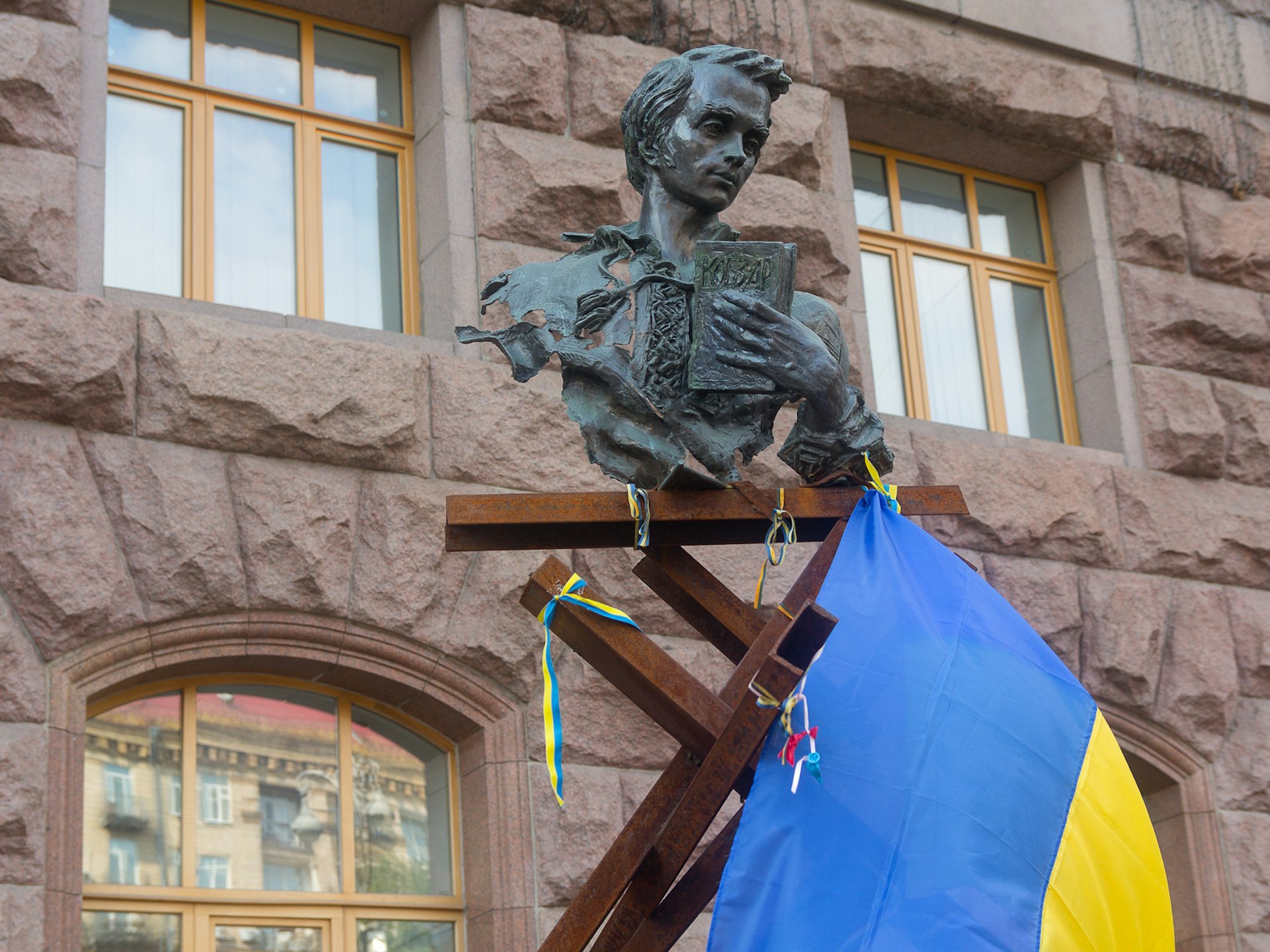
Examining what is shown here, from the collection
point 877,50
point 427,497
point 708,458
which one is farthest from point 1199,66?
point 708,458

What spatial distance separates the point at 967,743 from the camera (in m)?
3.88

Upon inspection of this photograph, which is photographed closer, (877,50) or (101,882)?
(101,882)

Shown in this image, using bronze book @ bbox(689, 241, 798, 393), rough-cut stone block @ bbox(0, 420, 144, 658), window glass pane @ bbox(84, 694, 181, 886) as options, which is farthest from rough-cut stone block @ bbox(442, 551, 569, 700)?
bronze book @ bbox(689, 241, 798, 393)

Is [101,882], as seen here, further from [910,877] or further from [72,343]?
[910,877]

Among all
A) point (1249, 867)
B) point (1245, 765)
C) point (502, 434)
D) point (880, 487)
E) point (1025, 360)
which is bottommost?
point (1249, 867)

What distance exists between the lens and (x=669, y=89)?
169 inches

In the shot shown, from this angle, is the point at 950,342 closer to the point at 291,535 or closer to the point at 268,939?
the point at 291,535

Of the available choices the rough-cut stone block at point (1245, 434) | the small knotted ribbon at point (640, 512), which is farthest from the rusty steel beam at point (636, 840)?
the rough-cut stone block at point (1245, 434)

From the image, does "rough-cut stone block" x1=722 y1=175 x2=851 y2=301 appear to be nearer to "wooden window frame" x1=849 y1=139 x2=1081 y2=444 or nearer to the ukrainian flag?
"wooden window frame" x1=849 y1=139 x2=1081 y2=444

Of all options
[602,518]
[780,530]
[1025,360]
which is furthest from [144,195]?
[1025,360]

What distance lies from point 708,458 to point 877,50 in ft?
13.7

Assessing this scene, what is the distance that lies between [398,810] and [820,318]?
2.44 metres

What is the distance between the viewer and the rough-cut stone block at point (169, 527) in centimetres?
543

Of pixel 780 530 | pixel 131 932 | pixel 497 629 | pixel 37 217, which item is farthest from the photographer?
pixel 497 629
